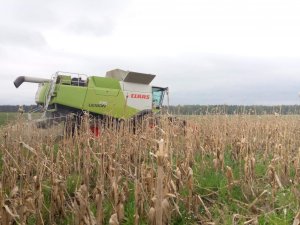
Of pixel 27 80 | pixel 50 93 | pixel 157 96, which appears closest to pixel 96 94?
pixel 50 93

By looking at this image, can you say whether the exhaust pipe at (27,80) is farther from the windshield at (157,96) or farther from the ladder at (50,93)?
the windshield at (157,96)

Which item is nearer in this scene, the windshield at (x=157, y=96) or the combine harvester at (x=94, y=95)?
the combine harvester at (x=94, y=95)

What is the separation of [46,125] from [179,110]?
3703 millimetres

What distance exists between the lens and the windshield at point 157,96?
39.7 feet

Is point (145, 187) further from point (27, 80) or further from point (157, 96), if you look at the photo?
point (157, 96)

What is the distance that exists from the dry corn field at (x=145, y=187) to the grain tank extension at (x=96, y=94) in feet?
13.4

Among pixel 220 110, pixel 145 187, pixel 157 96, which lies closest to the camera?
pixel 145 187

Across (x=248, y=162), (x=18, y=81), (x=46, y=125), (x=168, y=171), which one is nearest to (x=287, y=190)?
(x=248, y=162)

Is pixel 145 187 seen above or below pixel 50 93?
below

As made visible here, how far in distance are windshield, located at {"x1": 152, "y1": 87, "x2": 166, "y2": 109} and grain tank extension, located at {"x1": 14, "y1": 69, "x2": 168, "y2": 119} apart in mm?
292

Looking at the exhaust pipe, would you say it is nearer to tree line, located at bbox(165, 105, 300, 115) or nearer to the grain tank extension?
the grain tank extension

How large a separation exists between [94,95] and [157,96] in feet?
8.44

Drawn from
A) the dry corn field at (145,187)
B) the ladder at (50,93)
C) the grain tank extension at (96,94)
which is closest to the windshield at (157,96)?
the grain tank extension at (96,94)

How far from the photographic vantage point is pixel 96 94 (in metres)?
10.4
